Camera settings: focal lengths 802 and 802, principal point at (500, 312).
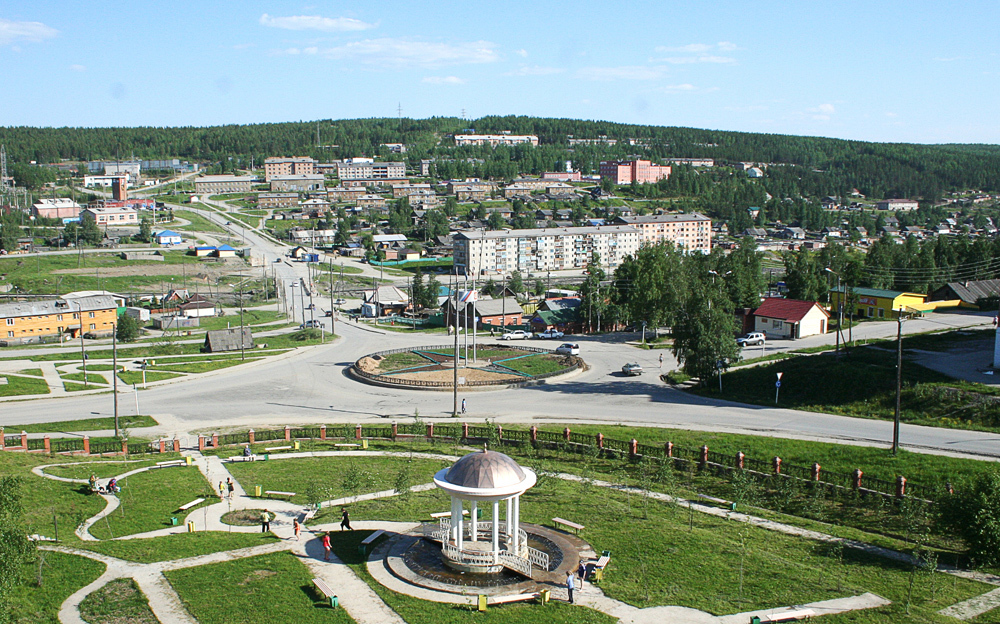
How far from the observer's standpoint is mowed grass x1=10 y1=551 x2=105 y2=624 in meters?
19.7

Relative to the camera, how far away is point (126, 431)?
130 feet

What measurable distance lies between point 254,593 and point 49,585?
5.68 meters

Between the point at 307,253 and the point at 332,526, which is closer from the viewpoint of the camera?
the point at 332,526

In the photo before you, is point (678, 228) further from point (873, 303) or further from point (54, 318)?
point (54, 318)

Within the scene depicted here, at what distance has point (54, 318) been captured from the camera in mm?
73875

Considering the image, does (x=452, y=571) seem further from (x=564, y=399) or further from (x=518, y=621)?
(x=564, y=399)

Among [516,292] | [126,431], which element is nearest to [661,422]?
[126,431]

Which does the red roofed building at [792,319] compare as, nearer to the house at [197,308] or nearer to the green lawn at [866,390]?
the green lawn at [866,390]

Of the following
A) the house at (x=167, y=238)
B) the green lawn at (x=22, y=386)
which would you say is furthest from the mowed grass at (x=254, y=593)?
the house at (x=167, y=238)

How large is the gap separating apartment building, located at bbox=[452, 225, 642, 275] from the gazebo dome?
11204 centimetres

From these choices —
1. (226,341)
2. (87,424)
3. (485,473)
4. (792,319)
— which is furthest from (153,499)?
(792,319)

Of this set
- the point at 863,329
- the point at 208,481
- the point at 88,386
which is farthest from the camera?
the point at 863,329

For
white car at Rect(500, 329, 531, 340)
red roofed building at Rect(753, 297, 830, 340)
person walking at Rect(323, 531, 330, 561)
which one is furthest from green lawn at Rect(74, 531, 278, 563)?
red roofed building at Rect(753, 297, 830, 340)

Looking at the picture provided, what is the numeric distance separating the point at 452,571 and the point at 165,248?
425 feet
